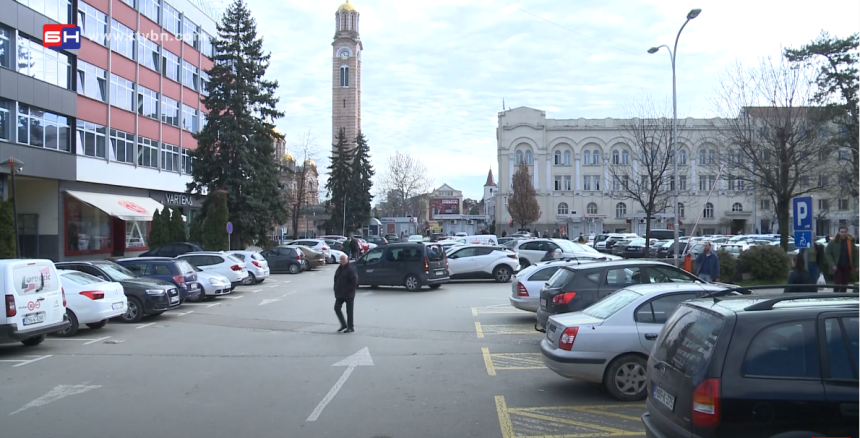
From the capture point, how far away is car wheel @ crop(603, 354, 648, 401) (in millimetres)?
8008

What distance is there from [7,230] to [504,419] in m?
22.8

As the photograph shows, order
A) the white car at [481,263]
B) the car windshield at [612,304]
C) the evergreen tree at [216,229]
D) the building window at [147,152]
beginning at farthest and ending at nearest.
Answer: the building window at [147,152] → the evergreen tree at [216,229] → the white car at [481,263] → the car windshield at [612,304]

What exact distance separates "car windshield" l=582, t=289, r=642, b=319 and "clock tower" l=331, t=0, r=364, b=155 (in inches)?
3752

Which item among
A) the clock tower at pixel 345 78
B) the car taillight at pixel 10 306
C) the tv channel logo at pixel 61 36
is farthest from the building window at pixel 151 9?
the clock tower at pixel 345 78

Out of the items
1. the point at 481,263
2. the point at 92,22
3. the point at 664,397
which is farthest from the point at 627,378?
the point at 92,22

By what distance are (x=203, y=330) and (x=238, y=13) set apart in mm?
31834

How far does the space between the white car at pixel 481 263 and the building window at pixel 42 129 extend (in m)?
20.6

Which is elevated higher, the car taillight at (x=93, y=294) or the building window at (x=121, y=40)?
the building window at (x=121, y=40)

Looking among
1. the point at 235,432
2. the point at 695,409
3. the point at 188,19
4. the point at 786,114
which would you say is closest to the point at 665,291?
the point at 695,409

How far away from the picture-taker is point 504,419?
732 centimetres

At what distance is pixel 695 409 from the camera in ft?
15.0

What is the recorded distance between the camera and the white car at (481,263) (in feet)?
84.2

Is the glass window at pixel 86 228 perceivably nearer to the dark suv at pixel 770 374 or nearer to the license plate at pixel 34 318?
the license plate at pixel 34 318

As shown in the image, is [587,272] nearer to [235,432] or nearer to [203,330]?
[235,432]
